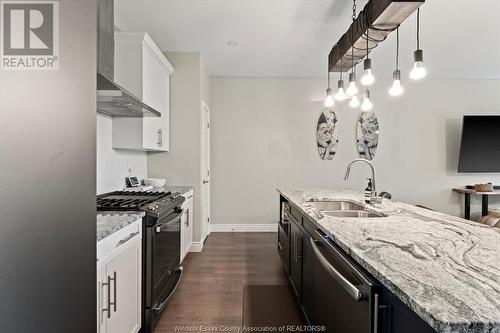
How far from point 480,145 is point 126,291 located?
582 centimetres

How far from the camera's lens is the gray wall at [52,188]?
51 centimetres

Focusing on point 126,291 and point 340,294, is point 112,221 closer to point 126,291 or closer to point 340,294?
point 126,291

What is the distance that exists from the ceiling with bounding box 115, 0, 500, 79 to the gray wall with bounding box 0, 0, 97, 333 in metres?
2.30

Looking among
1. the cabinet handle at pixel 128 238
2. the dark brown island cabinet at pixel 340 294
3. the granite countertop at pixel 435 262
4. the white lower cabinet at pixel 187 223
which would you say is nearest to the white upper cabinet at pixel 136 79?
the white lower cabinet at pixel 187 223

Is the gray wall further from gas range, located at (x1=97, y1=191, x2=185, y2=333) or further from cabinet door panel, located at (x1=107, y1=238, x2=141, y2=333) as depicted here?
gas range, located at (x1=97, y1=191, x2=185, y2=333)

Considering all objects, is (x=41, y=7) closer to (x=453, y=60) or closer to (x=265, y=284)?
(x=265, y=284)

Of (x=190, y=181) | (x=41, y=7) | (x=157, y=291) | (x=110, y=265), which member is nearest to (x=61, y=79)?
(x=41, y=7)

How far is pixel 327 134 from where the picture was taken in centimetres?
491

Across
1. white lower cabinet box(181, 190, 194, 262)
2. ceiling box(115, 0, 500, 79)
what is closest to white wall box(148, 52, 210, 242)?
white lower cabinet box(181, 190, 194, 262)

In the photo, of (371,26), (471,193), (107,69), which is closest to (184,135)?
(107,69)

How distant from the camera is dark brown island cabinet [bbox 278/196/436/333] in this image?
84 cm
